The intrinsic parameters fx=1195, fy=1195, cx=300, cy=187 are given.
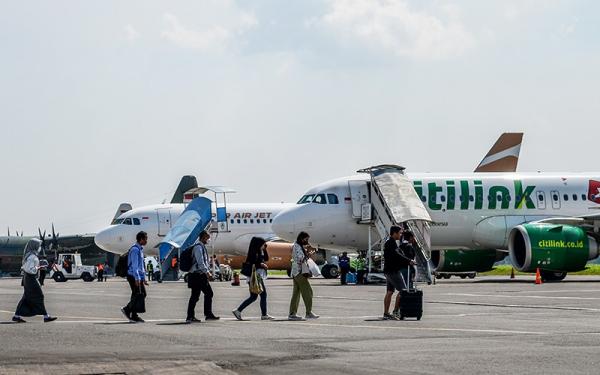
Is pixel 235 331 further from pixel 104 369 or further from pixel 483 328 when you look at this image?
pixel 104 369

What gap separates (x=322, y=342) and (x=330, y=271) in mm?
41059

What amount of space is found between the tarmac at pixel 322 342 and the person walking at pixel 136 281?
398mm

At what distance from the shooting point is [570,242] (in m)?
42.8

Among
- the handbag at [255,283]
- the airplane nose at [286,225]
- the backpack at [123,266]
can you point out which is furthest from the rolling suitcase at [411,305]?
the airplane nose at [286,225]

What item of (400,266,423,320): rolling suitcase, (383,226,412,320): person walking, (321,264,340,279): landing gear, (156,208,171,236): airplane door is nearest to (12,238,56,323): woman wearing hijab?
(383,226,412,320): person walking

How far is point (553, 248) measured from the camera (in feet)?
139

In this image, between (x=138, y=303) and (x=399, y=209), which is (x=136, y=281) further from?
(x=399, y=209)

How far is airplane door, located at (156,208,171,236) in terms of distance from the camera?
6228 centimetres

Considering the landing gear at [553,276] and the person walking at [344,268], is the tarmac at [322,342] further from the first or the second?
the person walking at [344,268]

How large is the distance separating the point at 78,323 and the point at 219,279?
3632 cm

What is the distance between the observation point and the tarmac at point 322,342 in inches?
535

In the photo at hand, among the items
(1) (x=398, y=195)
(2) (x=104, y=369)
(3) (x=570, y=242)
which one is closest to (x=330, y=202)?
(1) (x=398, y=195)

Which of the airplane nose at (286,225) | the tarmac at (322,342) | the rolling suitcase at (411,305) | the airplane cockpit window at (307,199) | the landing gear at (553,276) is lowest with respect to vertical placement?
the tarmac at (322,342)

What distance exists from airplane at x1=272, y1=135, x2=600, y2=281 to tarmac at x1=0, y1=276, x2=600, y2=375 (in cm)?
1665
